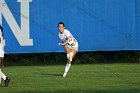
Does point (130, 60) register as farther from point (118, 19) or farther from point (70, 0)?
point (70, 0)

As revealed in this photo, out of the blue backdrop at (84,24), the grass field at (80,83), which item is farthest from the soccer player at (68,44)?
the blue backdrop at (84,24)

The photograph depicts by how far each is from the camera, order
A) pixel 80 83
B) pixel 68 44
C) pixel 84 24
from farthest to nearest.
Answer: pixel 84 24 → pixel 68 44 → pixel 80 83

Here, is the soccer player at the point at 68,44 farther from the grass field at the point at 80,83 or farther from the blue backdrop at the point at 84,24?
the blue backdrop at the point at 84,24

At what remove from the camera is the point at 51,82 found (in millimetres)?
17172

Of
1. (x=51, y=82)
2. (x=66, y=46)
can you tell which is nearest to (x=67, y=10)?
(x=66, y=46)

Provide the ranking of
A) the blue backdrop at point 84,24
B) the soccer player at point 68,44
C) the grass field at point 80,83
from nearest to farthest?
the grass field at point 80,83
the soccer player at point 68,44
the blue backdrop at point 84,24

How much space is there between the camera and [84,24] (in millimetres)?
26328

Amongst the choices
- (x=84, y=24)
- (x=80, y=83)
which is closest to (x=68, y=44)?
(x=80, y=83)

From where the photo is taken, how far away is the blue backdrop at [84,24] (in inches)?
1017

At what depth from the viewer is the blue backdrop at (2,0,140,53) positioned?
84.8 feet

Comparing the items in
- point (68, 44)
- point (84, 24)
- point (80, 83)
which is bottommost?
point (80, 83)

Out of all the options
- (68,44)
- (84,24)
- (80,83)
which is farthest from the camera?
(84,24)

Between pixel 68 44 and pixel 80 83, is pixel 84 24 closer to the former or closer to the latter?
pixel 68 44

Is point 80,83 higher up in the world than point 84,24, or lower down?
lower down
